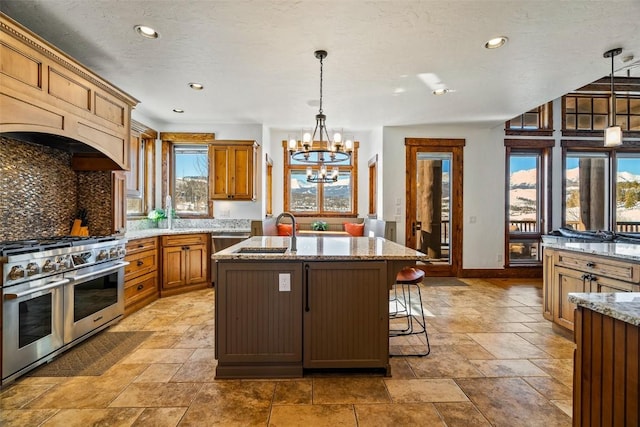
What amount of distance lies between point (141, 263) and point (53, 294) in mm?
1399

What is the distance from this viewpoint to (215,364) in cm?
247

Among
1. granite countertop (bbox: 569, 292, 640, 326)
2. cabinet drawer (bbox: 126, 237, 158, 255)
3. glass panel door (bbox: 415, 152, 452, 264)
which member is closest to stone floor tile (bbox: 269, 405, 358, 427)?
granite countertop (bbox: 569, 292, 640, 326)

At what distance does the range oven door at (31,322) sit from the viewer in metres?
2.07

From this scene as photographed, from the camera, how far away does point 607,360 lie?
1.13 metres

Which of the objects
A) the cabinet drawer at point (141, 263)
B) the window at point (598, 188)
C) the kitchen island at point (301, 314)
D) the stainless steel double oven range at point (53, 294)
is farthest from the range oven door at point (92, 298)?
the window at point (598, 188)

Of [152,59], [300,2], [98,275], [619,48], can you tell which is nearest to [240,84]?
[152,59]

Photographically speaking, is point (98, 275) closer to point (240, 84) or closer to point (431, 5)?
point (240, 84)

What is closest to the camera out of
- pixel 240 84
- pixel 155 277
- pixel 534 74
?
pixel 534 74

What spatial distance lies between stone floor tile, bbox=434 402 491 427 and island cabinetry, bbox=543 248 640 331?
3.91 ft

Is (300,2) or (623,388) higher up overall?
(300,2)

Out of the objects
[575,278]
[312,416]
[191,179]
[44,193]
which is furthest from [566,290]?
[191,179]

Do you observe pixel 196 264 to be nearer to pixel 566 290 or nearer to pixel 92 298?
pixel 92 298

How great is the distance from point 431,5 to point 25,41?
9.53ft

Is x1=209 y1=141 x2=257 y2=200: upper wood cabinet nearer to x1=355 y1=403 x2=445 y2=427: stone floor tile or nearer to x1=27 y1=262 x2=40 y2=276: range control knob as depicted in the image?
x1=27 y1=262 x2=40 y2=276: range control knob
